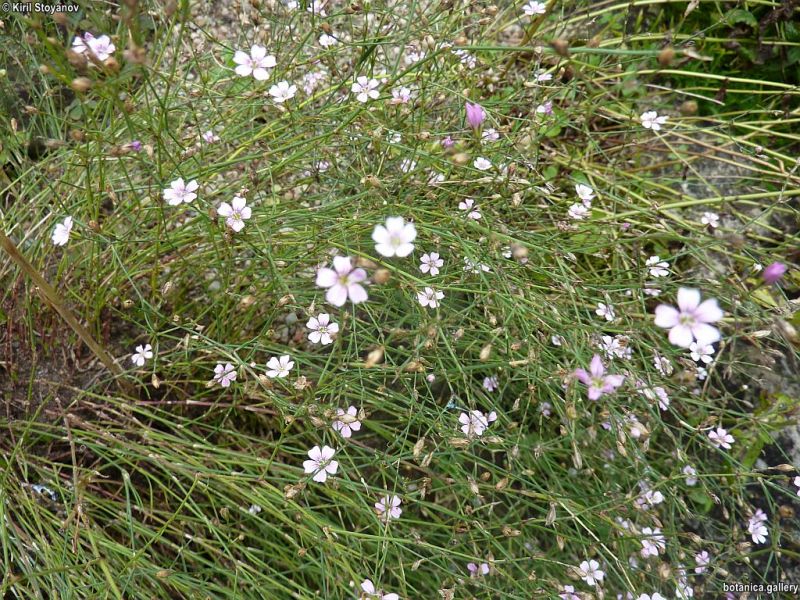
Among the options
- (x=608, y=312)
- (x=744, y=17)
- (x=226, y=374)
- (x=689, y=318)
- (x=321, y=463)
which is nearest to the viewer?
(x=689, y=318)

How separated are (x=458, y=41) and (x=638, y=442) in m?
1.30

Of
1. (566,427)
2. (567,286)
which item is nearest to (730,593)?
(566,427)

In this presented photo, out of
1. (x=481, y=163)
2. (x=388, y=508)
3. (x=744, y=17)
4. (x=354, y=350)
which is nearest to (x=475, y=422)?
(x=388, y=508)

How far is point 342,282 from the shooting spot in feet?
3.89

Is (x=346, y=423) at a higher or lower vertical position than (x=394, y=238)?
lower

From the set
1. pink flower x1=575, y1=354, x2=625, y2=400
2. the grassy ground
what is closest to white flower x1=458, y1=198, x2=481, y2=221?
the grassy ground

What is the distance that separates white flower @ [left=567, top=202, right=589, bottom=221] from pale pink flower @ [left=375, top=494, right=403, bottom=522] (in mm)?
999

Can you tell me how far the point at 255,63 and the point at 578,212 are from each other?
1066 mm

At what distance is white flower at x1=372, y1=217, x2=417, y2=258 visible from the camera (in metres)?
1.22

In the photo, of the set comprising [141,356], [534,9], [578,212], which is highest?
[534,9]

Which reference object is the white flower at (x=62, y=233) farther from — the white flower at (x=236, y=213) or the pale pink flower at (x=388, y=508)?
the pale pink flower at (x=388, y=508)

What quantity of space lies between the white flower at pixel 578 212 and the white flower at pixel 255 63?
3.29ft

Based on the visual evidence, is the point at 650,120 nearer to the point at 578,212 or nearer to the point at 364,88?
the point at 578,212

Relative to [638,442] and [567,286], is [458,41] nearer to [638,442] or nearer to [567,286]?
[567,286]
